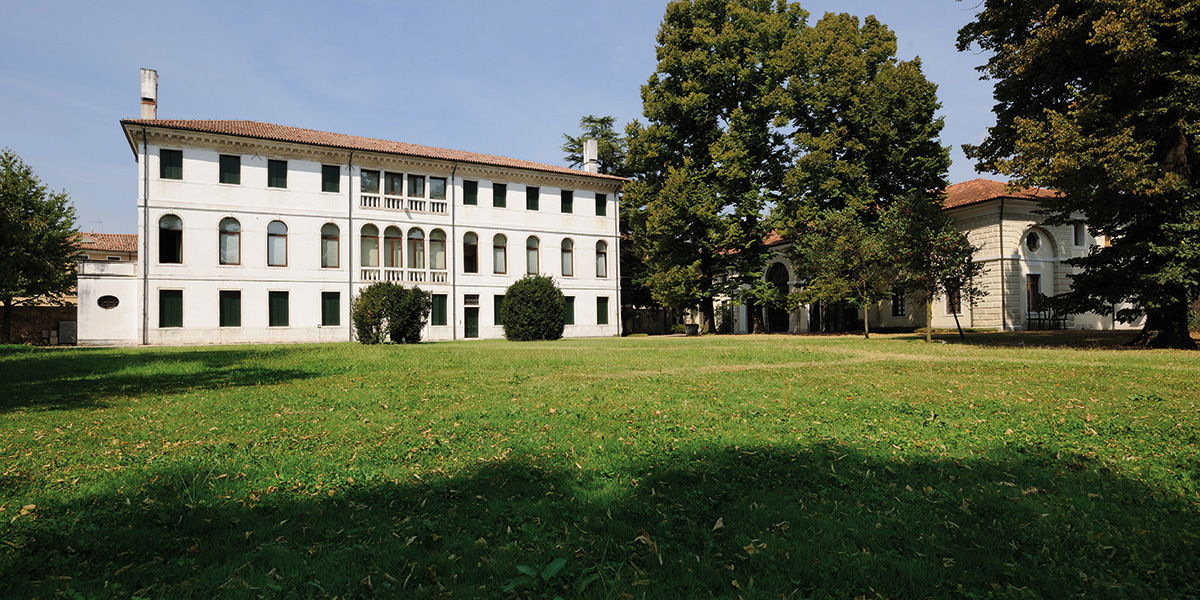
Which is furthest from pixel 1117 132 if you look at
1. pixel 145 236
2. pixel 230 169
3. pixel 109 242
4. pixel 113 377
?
pixel 109 242

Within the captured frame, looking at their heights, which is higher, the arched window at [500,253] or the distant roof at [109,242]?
the distant roof at [109,242]

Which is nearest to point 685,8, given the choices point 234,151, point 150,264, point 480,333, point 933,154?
point 933,154

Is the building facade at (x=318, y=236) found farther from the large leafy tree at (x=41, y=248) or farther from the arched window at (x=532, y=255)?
the large leafy tree at (x=41, y=248)

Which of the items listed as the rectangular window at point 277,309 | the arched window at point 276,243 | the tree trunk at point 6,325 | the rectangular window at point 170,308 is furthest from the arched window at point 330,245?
the tree trunk at point 6,325

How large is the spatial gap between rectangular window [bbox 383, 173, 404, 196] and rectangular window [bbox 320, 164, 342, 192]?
226 cm

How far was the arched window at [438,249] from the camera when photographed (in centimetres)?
3378

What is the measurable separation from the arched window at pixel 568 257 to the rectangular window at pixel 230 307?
17.1 m

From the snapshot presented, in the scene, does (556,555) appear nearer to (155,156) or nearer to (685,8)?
(155,156)

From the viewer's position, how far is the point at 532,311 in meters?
31.4

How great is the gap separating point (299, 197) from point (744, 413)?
2942 centimetres

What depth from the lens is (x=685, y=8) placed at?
35.3 metres

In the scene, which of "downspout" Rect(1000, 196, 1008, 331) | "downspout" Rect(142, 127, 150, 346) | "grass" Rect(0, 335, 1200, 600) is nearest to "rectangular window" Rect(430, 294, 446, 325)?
"downspout" Rect(142, 127, 150, 346)

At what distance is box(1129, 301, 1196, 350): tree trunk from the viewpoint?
18391mm

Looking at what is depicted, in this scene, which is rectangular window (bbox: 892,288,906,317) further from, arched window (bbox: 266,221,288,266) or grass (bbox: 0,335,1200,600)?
arched window (bbox: 266,221,288,266)
